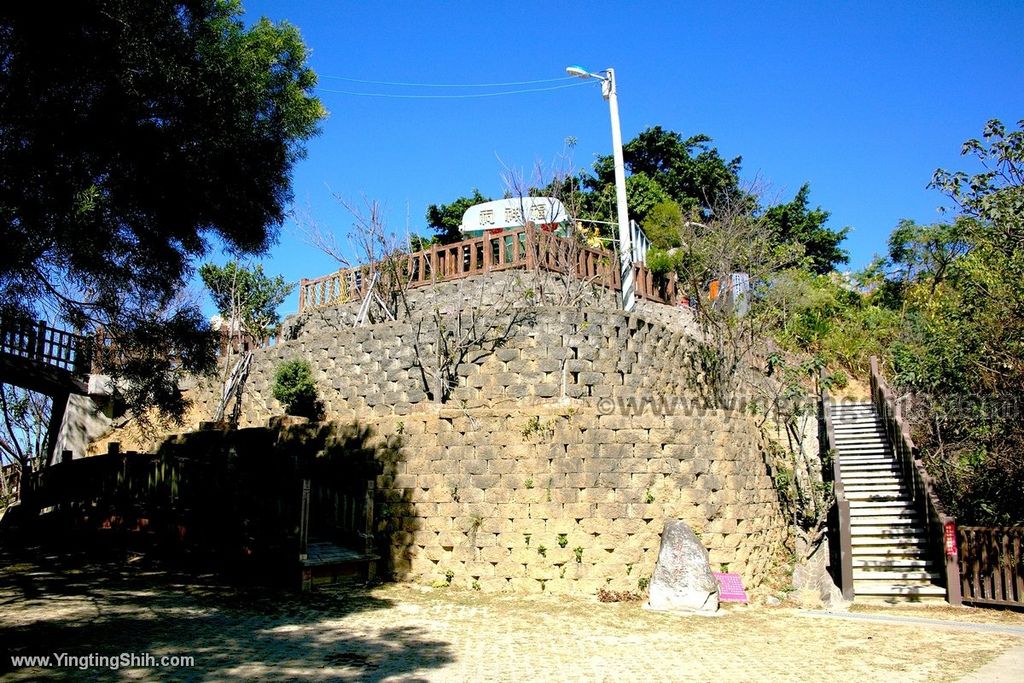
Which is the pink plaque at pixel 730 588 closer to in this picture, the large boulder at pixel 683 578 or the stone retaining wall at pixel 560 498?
the stone retaining wall at pixel 560 498

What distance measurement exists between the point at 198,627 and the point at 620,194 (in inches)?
616

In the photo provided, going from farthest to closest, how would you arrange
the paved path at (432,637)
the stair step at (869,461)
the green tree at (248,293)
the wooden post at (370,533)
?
the green tree at (248,293) < the stair step at (869,461) < the wooden post at (370,533) < the paved path at (432,637)

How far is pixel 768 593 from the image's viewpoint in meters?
11.5

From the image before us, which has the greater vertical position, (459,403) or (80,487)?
(459,403)

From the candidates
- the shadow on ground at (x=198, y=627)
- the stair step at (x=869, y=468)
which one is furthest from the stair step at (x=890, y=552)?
the shadow on ground at (x=198, y=627)

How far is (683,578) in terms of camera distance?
10.3 metres

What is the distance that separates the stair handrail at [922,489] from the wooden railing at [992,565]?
0.19m

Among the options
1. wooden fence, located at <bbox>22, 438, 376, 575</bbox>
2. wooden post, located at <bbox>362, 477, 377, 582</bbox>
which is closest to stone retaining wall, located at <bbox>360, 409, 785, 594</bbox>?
wooden post, located at <bbox>362, 477, 377, 582</bbox>

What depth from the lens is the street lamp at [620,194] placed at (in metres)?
18.0

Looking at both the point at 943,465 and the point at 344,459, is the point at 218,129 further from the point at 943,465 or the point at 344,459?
the point at 943,465

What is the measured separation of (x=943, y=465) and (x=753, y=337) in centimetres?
470

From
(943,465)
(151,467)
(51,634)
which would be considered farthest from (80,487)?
(943,465)

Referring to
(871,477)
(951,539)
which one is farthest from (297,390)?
(951,539)

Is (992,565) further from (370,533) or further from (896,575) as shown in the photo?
(370,533)
